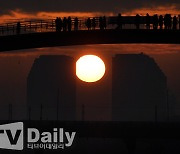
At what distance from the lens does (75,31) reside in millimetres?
81750

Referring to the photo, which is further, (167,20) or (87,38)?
(87,38)

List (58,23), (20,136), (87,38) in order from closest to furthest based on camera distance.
Result: (58,23) < (87,38) < (20,136)

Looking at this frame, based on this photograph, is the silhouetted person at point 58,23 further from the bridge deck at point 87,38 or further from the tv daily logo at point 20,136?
the tv daily logo at point 20,136

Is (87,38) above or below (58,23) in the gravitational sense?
below

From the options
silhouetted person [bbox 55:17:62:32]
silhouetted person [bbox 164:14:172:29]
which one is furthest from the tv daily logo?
silhouetted person [bbox 164:14:172:29]

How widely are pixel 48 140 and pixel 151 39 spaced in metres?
18.9

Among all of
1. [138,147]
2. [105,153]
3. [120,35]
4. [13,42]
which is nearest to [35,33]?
[13,42]

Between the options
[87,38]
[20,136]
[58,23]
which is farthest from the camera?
[20,136]

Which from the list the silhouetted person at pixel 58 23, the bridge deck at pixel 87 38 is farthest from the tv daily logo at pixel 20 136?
the silhouetted person at pixel 58 23

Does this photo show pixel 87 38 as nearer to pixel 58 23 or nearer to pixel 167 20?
pixel 58 23

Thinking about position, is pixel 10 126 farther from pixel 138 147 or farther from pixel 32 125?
pixel 138 147

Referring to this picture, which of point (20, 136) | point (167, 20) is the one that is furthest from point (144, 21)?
point (20, 136)

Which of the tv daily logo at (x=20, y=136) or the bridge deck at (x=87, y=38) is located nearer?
the bridge deck at (x=87, y=38)

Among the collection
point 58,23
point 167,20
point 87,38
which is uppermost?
point 167,20
